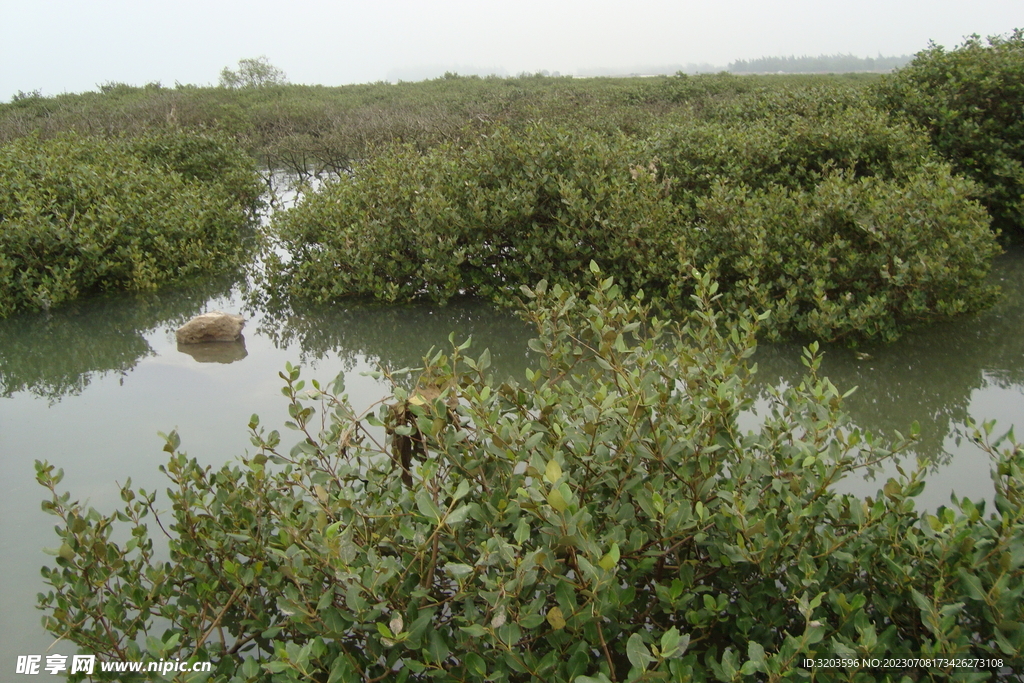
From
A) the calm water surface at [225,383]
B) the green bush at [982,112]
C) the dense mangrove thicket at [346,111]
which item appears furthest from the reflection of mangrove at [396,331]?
the green bush at [982,112]

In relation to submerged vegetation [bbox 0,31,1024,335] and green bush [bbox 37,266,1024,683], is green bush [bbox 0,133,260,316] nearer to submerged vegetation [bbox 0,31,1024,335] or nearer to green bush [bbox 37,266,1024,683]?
submerged vegetation [bbox 0,31,1024,335]

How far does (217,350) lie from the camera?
5.71 meters

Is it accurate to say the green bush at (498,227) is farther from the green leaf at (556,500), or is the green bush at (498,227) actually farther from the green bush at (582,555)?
the green leaf at (556,500)

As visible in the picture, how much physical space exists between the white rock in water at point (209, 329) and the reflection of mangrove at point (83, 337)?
0.30m

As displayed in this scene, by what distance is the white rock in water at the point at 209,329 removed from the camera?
5.79m

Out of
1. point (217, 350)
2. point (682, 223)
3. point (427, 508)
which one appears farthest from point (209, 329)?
point (427, 508)

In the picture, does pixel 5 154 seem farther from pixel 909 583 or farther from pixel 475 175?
pixel 909 583

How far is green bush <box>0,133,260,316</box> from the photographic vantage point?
22.0 ft

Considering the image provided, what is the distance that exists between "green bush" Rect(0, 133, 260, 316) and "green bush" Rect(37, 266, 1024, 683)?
16.8 feet

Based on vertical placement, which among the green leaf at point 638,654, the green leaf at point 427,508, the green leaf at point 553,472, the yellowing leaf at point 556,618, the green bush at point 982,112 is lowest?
the green leaf at point 638,654

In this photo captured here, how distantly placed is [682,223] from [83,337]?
17.4 ft

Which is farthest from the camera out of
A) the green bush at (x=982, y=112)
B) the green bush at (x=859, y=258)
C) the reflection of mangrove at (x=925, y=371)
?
the green bush at (x=982, y=112)

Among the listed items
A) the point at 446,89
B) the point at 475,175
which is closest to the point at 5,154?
the point at 475,175

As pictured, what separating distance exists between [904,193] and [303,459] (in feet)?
16.6
